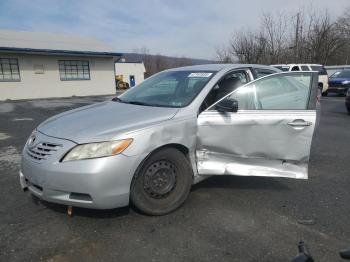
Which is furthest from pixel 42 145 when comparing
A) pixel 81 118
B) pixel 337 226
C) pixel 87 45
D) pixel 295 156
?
pixel 87 45

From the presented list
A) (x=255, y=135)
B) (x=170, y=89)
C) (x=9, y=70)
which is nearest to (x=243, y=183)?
(x=255, y=135)

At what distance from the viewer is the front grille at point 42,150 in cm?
293

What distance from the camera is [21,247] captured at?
275cm

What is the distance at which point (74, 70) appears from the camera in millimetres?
21969

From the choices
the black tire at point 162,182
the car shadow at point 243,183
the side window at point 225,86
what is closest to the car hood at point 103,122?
the black tire at point 162,182

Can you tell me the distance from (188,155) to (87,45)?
2255 cm

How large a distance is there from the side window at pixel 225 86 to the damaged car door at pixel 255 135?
0.19m

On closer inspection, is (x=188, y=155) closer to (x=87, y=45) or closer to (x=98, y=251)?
(x=98, y=251)

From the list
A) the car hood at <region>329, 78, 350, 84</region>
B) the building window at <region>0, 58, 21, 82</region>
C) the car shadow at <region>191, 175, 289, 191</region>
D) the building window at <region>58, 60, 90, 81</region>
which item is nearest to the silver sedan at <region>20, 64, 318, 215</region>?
the car shadow at <region>191, 175, 289, 191</region>

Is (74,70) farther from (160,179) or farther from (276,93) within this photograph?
(160,179)

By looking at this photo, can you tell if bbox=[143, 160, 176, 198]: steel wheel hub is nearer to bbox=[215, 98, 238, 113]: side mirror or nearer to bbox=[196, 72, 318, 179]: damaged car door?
bbox=[196, 72, 318, 179]: damaged car door

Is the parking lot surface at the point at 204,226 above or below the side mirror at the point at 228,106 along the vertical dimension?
below

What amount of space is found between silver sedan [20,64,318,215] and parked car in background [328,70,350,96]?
16600mm

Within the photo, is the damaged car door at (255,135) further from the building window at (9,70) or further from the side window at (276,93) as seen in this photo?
the building window at (9,70)
